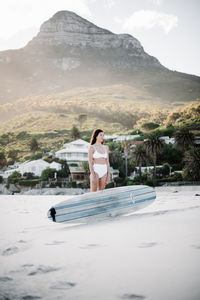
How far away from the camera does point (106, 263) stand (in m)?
2.31

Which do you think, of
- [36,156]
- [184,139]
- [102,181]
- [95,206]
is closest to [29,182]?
[36,156]

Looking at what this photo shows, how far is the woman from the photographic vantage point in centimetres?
528

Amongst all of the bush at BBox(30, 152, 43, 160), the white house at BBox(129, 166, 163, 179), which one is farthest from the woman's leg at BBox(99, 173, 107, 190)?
the bush at BBox(30, 152, 43, 160)

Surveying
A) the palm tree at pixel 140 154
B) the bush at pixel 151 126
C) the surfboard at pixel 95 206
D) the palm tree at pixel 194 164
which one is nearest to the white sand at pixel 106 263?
the surfboard at pixel 95 206

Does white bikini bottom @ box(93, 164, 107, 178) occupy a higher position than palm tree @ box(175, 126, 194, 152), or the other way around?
palm tree @ box(175, 126, 194, 152)

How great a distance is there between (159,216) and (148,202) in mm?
1000

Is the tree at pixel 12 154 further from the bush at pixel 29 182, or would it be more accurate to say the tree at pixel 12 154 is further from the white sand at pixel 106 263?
the white sand at pixel 106 263

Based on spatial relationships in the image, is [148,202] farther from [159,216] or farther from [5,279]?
Result: [5,279]

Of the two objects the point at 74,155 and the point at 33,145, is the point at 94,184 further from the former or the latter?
the point at 33,145

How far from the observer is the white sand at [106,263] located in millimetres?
1822

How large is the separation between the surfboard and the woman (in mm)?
528

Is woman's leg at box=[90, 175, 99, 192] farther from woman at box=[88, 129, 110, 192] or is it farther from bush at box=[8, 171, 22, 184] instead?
bush at box=[8, 171, 22, 184]

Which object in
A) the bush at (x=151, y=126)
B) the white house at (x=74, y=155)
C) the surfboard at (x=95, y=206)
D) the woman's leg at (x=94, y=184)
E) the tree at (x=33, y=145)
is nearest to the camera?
the surfboard at (x=95, y=206)

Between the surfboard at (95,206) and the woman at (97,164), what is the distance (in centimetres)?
53
